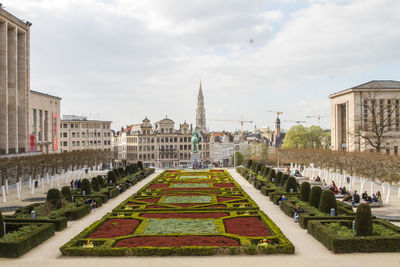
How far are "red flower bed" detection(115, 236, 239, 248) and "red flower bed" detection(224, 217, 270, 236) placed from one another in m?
2.06

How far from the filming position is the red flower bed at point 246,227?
26.7 meters

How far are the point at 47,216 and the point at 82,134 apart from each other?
109032mm

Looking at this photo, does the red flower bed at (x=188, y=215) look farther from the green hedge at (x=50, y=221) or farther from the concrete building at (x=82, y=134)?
the concrete building at (x=82, y=134)

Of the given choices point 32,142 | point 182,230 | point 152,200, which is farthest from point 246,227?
point 32,142

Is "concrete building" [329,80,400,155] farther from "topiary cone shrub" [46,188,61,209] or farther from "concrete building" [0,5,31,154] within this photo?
"topiary cone shrub" [46,188,61,209]

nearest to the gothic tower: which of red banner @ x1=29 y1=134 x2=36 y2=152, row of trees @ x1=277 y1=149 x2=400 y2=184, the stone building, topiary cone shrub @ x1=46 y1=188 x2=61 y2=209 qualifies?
the stone building

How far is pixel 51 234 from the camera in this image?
89.6ft

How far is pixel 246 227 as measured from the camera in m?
28.5

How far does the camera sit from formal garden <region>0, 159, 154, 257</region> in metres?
23.4

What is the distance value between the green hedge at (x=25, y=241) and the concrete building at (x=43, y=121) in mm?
63224

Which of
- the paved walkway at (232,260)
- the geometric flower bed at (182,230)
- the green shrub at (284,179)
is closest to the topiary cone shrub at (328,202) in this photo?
the geometric flower bed at (182,230)

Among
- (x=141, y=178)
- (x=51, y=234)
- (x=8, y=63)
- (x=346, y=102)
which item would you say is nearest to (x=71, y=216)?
(x=51, y=234)

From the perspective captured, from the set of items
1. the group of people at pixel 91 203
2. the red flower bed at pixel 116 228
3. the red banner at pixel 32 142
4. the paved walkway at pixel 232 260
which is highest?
the red banner at pixel 32 142

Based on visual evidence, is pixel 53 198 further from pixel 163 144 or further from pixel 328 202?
pixel 163 144
